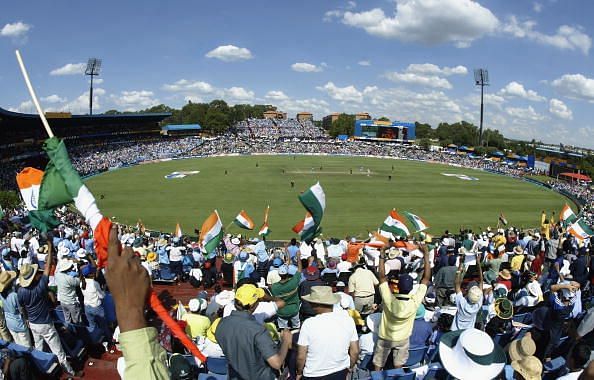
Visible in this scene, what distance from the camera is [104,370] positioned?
580cm

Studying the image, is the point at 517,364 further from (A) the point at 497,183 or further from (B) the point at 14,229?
(A) the point at 497,183

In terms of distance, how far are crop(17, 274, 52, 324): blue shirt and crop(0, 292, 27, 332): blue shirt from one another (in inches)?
9.7

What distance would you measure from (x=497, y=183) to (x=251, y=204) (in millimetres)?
32118

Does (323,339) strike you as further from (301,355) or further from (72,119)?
(72,119)

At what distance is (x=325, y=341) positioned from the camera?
12.2 ft

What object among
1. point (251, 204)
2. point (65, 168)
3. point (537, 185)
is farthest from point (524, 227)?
point (65, 168)

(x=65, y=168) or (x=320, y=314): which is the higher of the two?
(x=65, y=168)

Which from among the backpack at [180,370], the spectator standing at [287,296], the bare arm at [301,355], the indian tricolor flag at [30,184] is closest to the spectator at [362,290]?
the spectator standing at [287,296]

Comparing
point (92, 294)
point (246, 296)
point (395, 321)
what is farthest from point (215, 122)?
point (246, 296)

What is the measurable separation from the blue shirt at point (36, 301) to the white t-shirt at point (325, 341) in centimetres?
370

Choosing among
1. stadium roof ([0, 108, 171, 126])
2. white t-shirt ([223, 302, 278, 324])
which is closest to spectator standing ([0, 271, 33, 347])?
white t-shirt ([223, 302, 278, 324])

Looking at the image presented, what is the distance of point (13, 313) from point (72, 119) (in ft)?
212

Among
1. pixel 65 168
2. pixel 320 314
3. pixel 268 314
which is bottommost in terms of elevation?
pixel 268 314

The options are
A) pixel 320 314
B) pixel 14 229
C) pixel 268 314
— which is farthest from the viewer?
pixel 14 229
